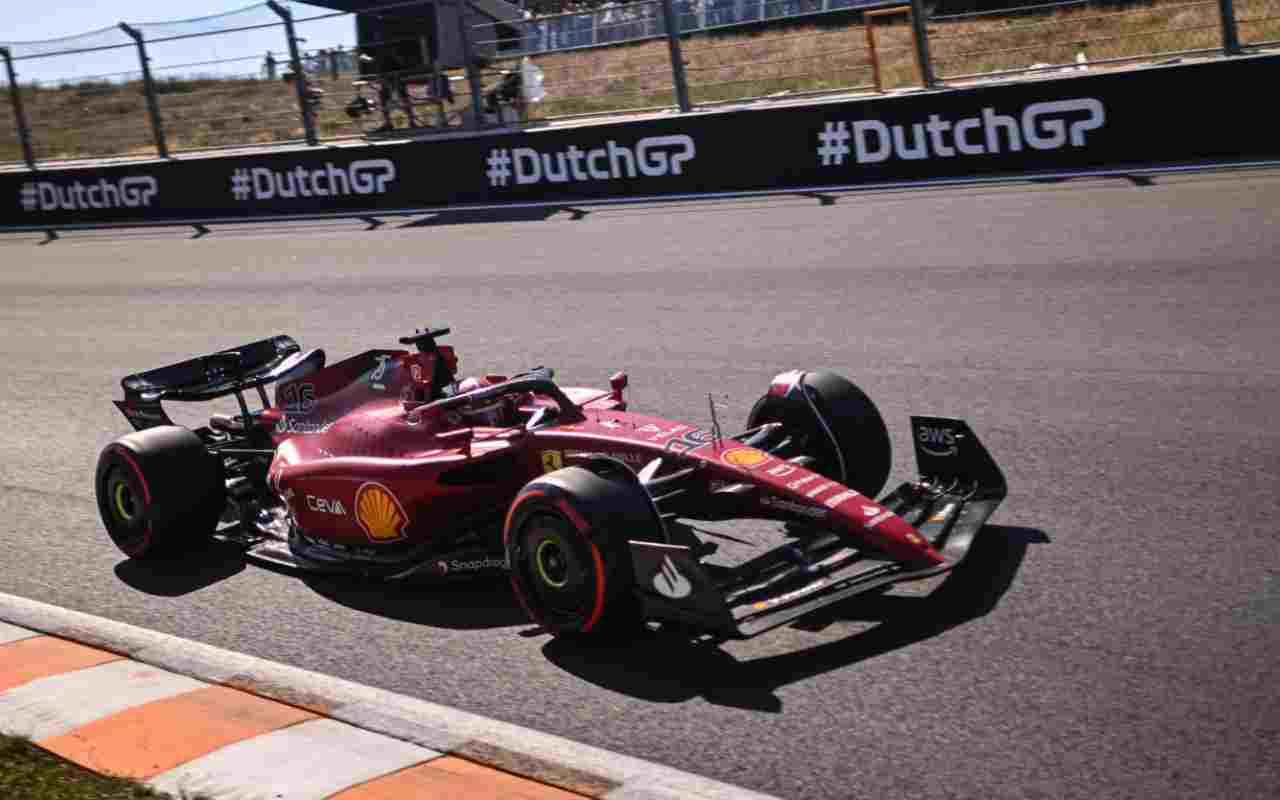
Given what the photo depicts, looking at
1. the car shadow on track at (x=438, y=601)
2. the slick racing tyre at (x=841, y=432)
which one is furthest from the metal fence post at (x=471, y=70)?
the slick racing tyre at (x=841, y=432)

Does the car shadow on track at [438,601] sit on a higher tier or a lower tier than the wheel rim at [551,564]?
lower

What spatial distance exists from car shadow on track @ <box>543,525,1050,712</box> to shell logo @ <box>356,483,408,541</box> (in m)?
1.10

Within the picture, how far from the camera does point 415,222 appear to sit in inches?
679

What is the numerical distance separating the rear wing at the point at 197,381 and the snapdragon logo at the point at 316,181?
10.5 meters

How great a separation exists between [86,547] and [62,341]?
633 centimetres

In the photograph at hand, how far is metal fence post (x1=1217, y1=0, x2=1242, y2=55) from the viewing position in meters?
13.1

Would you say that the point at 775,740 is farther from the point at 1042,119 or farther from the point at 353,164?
the point at 353,164

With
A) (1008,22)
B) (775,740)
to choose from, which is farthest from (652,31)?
(775,740)

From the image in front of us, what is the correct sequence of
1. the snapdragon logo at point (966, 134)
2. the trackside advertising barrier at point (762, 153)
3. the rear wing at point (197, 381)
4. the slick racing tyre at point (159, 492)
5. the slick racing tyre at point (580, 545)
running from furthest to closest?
1. the snapdragon logo at point (966, 134)
2. the trackside advertising barrier at point (762, 153)
3. the rear wing at point (197, 381)
4. the slick racing tyre at point (159, 492)
5. the slick racing tyre at point (580, 545)

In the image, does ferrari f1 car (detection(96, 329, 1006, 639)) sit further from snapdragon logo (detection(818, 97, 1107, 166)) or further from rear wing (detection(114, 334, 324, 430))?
snapdragon logo (detection(818, 97, 1107, 166))

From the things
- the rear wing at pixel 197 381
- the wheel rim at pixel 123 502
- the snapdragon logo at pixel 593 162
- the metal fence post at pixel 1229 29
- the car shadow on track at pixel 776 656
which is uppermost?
the metal fence post at pixel 1229 29

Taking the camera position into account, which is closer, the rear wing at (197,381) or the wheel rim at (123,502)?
→ the wheel rim at (123,502)

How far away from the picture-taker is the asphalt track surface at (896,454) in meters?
4.54

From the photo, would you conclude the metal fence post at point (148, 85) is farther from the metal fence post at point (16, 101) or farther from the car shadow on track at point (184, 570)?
the car shadow on track at point (184, 570)
